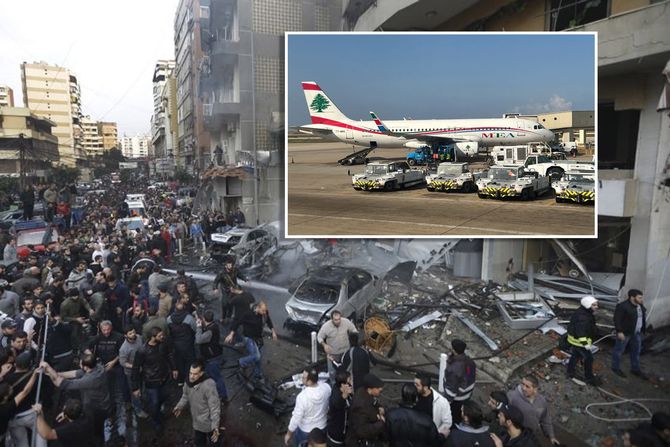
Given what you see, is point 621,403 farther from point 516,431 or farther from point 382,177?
point 382,177

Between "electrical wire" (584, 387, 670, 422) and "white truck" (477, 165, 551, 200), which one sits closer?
"electrical wire" (584, 387, 670, 422)

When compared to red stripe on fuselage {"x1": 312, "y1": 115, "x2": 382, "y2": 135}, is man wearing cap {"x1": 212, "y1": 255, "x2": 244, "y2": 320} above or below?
below

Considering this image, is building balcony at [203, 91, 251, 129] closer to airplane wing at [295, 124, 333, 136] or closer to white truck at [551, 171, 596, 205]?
airplane wing at [295, 124, 333, 136]

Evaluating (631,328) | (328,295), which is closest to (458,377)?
(328,295)

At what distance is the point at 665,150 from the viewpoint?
6590mm

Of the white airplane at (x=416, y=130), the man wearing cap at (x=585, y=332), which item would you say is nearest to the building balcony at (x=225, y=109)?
the white airplane at (x=416, y=130)

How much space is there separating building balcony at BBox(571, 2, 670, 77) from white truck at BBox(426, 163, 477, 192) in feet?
8.41

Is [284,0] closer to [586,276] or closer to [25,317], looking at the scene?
[25,317]

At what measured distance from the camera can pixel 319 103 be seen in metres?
6.12

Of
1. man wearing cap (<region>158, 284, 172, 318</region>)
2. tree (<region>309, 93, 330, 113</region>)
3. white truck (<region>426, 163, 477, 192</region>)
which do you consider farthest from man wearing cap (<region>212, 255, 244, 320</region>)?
white truck (<region>426, 163, 477, 192</region>)

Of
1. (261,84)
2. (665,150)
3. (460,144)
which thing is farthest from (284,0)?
(665,150)

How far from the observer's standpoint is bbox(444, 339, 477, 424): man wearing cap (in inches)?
183

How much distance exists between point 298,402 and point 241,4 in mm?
6047

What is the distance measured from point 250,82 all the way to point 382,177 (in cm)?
273
